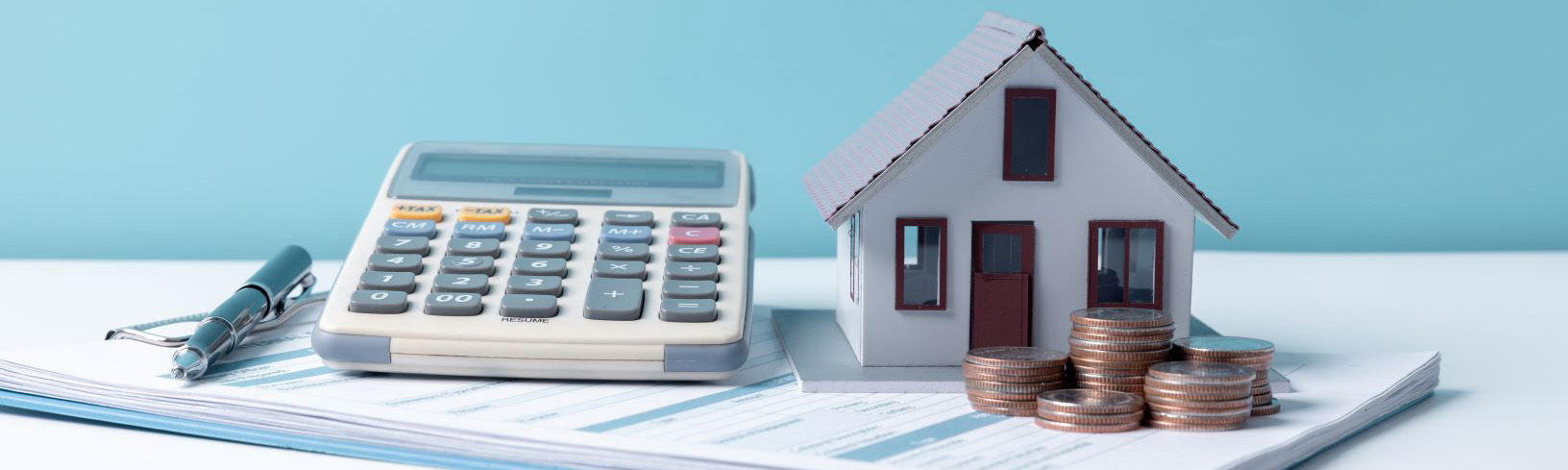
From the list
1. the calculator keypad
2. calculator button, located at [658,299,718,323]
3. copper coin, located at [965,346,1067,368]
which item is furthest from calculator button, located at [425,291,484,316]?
copper coin, located at [965,346,1067,368]

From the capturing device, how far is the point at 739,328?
1611 millimetres

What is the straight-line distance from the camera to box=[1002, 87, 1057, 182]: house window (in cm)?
164

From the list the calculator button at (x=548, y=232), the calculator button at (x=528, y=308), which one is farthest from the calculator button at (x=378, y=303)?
the calculator button at (x=548, y=232)

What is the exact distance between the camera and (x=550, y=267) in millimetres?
1730

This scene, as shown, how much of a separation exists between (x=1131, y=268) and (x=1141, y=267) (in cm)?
1

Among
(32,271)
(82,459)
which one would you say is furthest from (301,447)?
(32,271)

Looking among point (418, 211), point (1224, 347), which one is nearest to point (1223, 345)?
point (1224, 347)

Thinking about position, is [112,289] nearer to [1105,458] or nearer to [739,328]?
[739,328]

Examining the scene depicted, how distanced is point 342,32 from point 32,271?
0.78 meters

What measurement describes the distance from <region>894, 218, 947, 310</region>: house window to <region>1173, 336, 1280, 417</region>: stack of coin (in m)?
0.29

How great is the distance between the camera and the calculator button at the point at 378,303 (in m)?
1.62

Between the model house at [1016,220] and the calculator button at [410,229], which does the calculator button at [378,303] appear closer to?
the calculator button at [410,229]

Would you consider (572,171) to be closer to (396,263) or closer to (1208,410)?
(396,263)

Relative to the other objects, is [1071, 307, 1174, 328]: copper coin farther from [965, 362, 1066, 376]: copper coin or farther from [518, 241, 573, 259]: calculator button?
[518, 241, 573, 259]: calculator button
